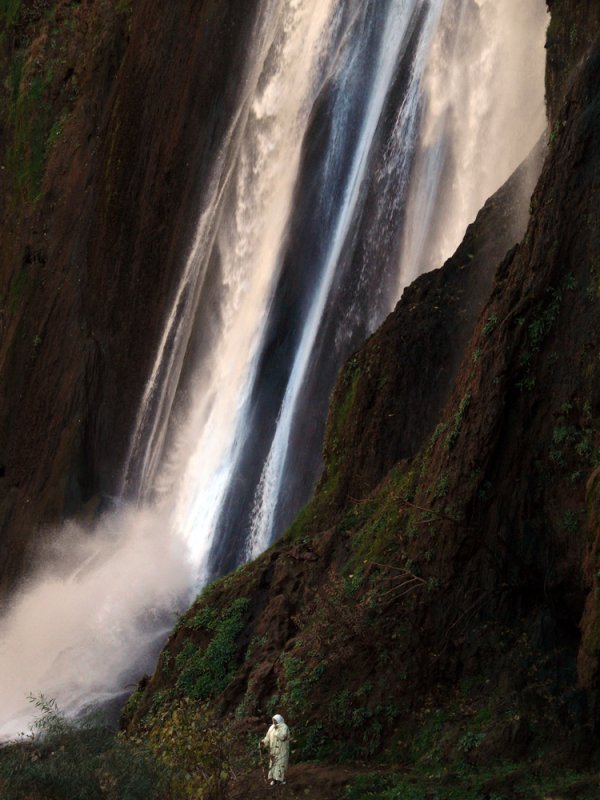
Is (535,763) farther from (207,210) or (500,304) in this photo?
(207,210)

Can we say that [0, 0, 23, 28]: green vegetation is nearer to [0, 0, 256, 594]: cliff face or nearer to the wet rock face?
[0, 0, 256, 594]: cliff face

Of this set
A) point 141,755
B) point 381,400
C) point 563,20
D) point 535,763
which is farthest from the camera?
point 381,400

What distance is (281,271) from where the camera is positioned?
22266 millimetres

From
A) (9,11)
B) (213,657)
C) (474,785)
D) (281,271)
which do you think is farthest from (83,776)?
(9,11)

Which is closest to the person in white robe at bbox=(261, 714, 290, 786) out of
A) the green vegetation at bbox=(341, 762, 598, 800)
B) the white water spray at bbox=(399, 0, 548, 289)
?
the green vegetation at bbox=(341, 762, 598, 800)

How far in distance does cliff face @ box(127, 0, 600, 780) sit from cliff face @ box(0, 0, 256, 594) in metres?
14.9

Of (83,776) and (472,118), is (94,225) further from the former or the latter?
(83,776)

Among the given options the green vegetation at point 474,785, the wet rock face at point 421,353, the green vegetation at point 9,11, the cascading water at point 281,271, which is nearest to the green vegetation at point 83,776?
the green vegetation at point 474,785

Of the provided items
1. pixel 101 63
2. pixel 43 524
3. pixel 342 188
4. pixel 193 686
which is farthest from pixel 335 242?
pixel 101 63

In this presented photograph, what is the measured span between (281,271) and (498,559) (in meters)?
11.8

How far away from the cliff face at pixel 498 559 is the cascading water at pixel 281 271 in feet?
15.6

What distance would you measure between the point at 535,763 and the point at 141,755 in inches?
123

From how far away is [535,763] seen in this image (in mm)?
9688

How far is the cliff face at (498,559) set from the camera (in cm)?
1053
